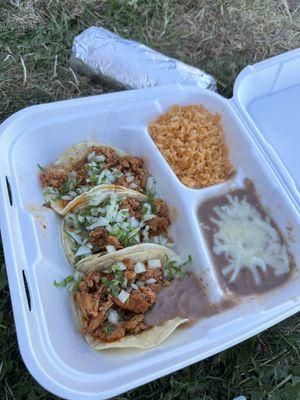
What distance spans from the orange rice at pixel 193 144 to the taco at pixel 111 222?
20 cm

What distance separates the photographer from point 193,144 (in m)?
2.02

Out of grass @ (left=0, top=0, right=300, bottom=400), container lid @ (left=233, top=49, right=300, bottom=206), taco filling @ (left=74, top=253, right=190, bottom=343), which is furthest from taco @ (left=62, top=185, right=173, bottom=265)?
container lid @ (left=233, top=49, right=300, bottom=206)

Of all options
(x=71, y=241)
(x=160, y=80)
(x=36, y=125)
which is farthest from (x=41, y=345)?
(x=160, y=80)

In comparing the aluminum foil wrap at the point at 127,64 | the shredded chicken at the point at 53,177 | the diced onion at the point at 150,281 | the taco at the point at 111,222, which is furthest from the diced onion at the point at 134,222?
the aluminum foil wrap at the point at 127,64

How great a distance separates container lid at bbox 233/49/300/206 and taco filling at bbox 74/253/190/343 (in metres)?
0.77

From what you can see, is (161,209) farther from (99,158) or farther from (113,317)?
(113,317)

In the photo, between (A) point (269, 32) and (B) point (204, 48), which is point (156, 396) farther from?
(A) point (269, 32)

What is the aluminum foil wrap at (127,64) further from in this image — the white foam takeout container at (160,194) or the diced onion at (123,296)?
the diced onion at (123,296)

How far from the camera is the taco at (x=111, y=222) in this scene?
180 centimetres

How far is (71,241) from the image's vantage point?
183 cm

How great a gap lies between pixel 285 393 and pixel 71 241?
3.28 feet

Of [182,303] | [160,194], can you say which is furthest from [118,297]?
[160,194]

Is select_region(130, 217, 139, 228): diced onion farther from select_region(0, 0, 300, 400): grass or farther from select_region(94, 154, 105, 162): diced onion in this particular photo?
select_region(0, 0, 300, 400): grass

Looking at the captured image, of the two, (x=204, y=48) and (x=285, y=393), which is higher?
(x=204, y=48)
